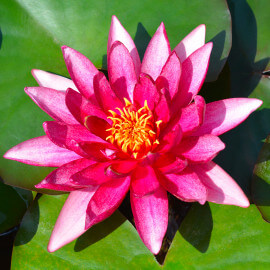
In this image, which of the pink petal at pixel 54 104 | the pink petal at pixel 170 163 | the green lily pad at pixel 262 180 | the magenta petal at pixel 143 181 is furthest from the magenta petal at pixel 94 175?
the green lily pad at pixel 262 180

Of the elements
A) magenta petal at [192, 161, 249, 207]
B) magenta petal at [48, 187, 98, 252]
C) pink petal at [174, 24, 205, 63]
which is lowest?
magenta petal at [48, 187, 98, 252]

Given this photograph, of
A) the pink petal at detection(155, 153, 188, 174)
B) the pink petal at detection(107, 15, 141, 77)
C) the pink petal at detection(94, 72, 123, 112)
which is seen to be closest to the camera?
the pink petal at detection(155, 153, 188, 174)

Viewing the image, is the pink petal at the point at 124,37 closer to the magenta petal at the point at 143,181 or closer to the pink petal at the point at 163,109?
the pink petal at the point at 163,109

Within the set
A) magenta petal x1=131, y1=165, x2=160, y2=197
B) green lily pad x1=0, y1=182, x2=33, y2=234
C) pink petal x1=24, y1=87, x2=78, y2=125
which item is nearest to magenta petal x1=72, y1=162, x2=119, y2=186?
magenta petal x1=131, y1=165, x2=160, y2=197

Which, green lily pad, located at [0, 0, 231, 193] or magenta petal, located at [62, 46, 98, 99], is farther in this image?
green lily pad, located at [0, 0, 231, 193]

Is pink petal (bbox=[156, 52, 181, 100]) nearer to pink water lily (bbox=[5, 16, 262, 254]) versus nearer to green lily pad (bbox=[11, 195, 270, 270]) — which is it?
pink water lily (bbox=[5, 16, 262, 254])

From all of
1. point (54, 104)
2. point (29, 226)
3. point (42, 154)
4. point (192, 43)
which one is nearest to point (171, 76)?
point (192, 43)

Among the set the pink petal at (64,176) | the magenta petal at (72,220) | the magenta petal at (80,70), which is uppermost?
the magenta petal at (80,70)
